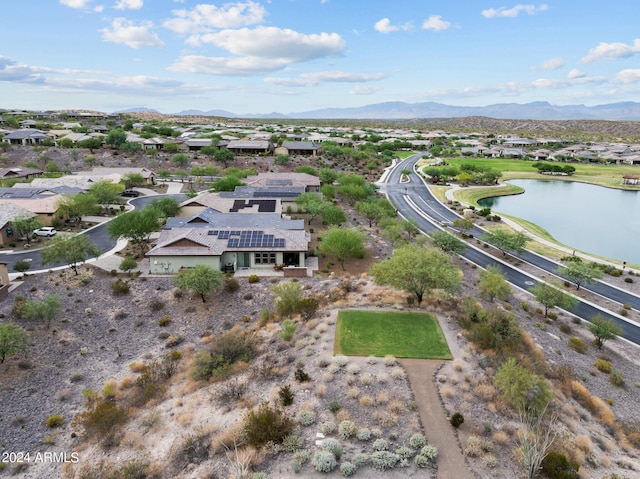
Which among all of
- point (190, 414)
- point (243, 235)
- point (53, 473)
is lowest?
point (53, 473)

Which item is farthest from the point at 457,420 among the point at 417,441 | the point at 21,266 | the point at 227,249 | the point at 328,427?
the point at 21,266

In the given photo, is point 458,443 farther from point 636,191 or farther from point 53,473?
point 636,191

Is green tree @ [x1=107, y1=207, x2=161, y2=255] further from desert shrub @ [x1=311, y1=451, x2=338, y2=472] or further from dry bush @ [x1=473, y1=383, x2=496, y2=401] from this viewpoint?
dry bush @ [x1=473, y1=383, x2=496, y2=401]

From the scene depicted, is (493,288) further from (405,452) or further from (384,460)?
(384,460)

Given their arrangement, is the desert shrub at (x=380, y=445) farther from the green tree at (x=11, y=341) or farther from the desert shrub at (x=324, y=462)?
the green tree at (x=11, y=341)

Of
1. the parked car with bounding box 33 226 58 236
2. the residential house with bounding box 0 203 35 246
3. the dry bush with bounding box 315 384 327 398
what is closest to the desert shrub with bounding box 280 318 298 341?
the dry bush with bounding box 315 384 327 398

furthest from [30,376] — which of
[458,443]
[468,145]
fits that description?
[468,145]

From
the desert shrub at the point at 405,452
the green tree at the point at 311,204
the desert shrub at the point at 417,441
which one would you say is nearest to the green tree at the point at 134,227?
the green tree at the point at 311,204
